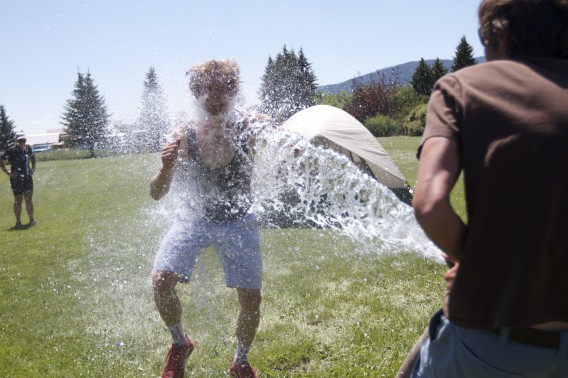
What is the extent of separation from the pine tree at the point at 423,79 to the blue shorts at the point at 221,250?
43.2 metres

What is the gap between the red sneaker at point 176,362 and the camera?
9.75 ft

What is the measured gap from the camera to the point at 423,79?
4381cm

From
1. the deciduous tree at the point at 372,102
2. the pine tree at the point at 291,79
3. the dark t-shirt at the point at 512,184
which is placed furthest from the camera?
the deciduous tree at the point at 372,102

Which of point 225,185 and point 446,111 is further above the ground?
point 446,111

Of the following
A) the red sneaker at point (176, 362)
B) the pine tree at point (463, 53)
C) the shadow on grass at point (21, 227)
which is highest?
the pine tree at point (463, 53)

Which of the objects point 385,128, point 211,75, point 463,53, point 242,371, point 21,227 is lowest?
point 385,128

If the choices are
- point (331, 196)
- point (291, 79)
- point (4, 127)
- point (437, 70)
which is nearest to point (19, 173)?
point (331, 196)

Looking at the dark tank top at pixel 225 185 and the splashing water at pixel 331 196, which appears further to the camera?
the splashing water at pixel 331 196

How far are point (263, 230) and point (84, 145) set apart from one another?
3476 centimetres

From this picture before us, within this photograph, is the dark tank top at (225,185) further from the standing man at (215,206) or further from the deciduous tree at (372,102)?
the deciduous tree at (372,102)

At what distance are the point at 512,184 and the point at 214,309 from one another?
135 inches

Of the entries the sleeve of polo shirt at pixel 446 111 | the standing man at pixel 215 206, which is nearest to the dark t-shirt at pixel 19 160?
the standing man at pixel 215 206

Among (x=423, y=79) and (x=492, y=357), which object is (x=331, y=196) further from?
(x=423, y=79)

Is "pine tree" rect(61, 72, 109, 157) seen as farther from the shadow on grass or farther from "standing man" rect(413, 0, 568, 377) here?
"standing man" rect(413, 0, 568, 377)
